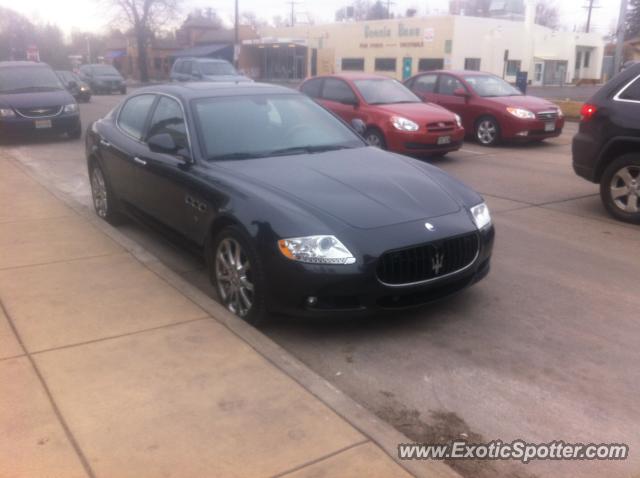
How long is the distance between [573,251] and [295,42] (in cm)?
4731

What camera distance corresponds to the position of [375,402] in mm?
3619

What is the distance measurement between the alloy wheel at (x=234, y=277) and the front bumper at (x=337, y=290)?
0.88 ft

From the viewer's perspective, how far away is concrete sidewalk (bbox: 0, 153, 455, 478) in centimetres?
295

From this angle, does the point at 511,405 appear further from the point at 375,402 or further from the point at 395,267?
the point at 395,267

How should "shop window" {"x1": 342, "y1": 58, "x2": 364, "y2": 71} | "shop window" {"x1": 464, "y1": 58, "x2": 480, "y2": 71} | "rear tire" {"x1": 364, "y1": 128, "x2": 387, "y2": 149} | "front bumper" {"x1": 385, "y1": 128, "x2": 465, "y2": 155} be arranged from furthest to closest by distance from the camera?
1. "shop window" {"x1": 342, "y1": 58, "x2": 364, "y2": 71}
2. "shop window" {"x1": 464, "y1": 58, "x2": 480, "y2": 71}
3. "rear tire" {"x1": 364, "y1": 128, "x2": 387, "y2": 149}
4. "front bumper" {"x1": 385, "y1": 128, "x2": 465, "y2": 155}

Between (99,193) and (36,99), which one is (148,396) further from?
(36,99)

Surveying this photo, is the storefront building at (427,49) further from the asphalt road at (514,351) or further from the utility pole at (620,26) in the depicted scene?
the asphalt road at (514,351)

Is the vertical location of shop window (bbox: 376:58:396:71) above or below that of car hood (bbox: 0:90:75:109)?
above

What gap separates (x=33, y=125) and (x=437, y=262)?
12.3 m

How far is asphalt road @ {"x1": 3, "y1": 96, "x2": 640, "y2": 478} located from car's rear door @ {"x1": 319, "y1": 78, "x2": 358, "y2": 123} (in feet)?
18.6

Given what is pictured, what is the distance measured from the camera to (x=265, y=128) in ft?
18.1

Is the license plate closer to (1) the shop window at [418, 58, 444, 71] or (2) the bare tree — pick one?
(1) the shop window at [418, 58, 444, 71]

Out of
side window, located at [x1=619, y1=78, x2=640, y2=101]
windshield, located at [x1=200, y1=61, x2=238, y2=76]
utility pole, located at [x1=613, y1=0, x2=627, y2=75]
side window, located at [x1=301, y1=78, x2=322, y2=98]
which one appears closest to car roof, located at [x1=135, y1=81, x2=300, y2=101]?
side window, located at [x1=619, y1=78, x2=640, y2=101]

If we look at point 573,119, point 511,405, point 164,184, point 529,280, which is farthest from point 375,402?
point 573,119
